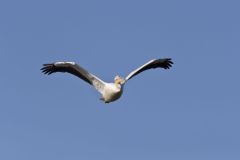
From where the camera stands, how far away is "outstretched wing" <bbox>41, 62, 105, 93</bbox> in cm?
3628

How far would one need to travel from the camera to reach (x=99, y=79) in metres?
36.2

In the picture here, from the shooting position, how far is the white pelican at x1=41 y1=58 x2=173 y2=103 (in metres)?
34.7

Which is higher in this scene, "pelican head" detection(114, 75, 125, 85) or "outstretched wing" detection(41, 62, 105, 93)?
"outstretched wing" detection(41, 62, 105, 93)

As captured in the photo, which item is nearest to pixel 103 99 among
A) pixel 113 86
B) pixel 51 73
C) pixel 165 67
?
pixel 113 86

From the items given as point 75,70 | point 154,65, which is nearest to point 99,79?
point 75,70

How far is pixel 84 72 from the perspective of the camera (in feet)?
120

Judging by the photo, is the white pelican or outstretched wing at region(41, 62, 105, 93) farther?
outstretched wing at region(41, 62, 105, 93)

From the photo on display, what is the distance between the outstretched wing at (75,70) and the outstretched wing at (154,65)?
138cm

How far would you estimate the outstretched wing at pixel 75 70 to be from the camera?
3628 cm

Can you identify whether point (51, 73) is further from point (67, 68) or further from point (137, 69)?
point (137, 69)

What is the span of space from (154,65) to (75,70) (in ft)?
14.4

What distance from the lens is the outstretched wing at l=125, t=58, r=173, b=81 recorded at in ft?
122

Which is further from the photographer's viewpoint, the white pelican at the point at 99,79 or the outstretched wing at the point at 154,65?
the outstretched wing at the point at 154,65

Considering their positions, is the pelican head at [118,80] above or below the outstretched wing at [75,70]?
below
